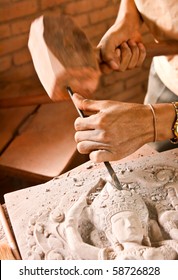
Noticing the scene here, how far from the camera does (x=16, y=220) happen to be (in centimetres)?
135

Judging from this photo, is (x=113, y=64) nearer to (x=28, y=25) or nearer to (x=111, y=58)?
(x=111, y=58)

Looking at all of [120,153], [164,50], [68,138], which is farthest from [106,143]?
[68,138]

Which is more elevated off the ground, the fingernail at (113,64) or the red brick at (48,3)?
the red brick at (48,3)

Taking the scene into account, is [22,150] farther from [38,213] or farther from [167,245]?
[167,245]

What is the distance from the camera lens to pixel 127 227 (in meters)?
1.20

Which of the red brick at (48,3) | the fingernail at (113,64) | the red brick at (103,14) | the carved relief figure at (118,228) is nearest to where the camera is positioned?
the carved relief figure at (118,228)

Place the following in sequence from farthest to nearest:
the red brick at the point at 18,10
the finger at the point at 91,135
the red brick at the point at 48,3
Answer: the red brick at the point at 48,3 → the red brick at the point at 18,10 → the finger at the point at 91,135

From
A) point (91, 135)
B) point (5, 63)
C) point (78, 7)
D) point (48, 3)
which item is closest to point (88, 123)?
point (91, 135)

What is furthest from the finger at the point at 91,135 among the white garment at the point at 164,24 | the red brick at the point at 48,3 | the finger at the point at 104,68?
the red brick at the point at 48,3

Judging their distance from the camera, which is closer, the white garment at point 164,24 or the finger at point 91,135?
the finger at point 91,135

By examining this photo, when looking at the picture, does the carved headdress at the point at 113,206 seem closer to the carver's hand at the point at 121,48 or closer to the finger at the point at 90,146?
the finger at the point at 90,146

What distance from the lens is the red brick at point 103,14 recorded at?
2.88 m

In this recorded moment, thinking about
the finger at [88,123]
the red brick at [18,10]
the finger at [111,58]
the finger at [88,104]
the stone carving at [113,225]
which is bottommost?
the stone carving at [113,225]

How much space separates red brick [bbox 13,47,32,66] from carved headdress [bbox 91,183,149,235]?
1.55 meters
